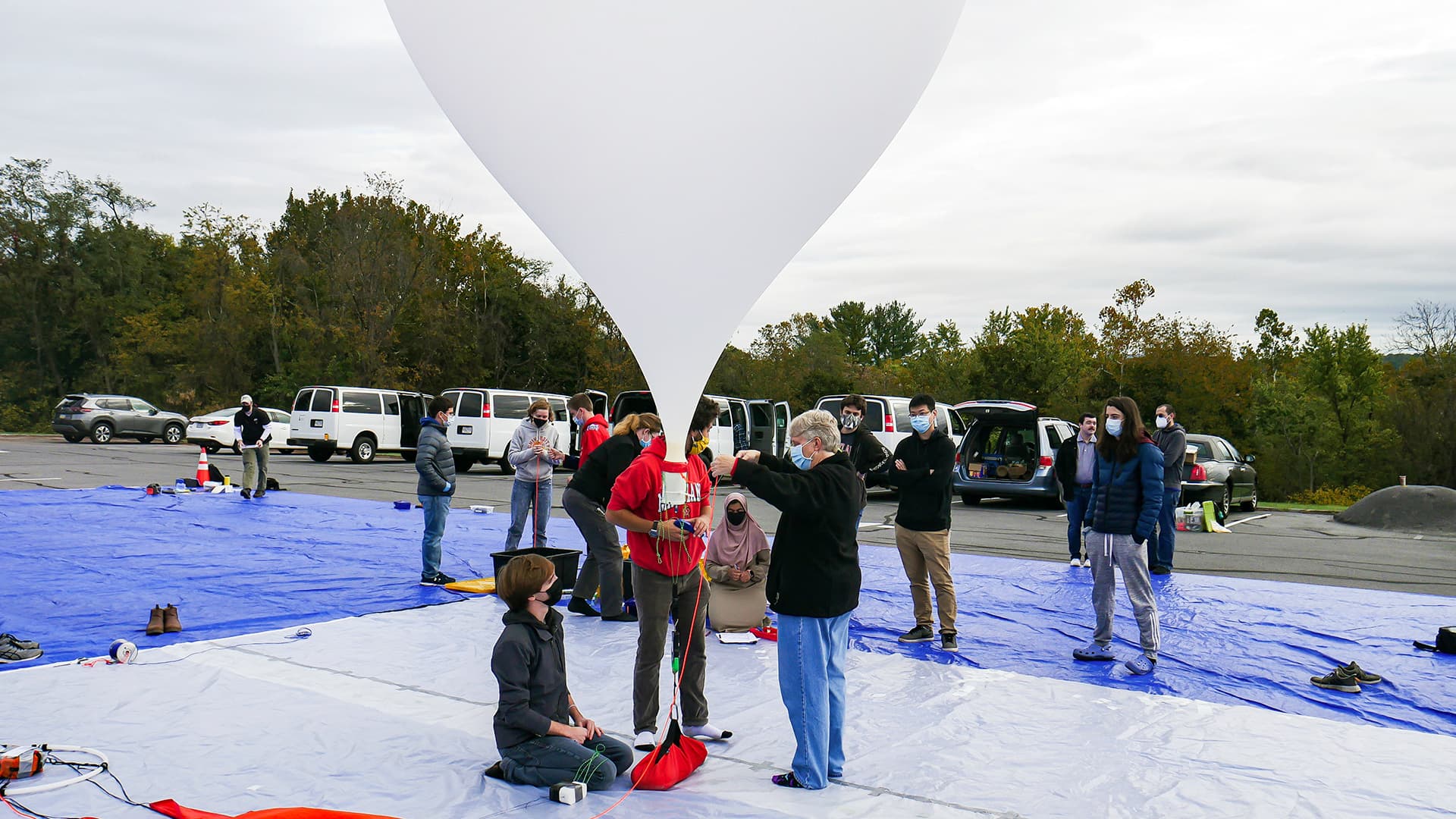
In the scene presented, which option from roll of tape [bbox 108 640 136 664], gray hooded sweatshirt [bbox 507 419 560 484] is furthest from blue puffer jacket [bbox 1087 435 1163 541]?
roll of tape [bbox 108 640 136 664]

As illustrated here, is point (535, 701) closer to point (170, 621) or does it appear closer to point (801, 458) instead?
point (801, 458)

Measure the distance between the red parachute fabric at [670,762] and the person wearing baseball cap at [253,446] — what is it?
1259cm

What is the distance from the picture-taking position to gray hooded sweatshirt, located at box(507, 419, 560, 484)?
27.2ft

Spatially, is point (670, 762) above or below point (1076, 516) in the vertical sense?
below

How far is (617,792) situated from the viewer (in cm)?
382

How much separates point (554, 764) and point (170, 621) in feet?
13.4

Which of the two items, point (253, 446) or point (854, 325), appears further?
point (854, 325)

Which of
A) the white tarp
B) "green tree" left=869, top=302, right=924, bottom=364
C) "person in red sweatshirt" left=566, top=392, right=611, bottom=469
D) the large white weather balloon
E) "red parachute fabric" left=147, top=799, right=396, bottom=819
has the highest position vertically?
"green tree" left=869, top=302, right=924, bottom=364

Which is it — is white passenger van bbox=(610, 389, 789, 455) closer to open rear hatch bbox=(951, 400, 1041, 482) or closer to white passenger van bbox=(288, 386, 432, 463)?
open rear hatch bbox=(951, 400, 1041, 482)

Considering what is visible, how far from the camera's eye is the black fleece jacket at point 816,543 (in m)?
3.91

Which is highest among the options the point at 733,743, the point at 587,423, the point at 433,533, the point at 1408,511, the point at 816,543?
the point at 587,423

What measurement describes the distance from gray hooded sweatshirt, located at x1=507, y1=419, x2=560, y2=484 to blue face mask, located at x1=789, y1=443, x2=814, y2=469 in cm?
427

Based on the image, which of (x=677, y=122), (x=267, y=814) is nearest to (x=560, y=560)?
(x=267, y=814)

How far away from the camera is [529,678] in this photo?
12.4 feet
